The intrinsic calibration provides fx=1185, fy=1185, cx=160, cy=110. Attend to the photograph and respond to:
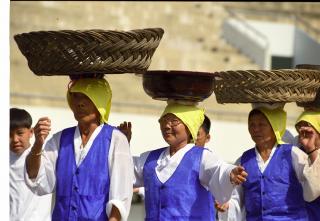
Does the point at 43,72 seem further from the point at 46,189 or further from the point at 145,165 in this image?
the point at 145,165

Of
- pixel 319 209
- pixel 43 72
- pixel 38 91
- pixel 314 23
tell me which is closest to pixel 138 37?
pixel 43 72

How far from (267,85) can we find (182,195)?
912 mm

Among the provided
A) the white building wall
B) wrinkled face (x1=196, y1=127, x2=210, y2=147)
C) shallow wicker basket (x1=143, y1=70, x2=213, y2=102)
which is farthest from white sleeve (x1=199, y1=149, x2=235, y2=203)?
the white building wall

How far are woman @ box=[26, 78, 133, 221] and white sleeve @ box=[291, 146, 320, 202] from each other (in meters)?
1.42

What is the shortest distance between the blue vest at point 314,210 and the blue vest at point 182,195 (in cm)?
110

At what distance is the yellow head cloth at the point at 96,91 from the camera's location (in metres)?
7.14

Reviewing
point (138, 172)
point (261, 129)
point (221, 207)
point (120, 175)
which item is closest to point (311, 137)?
point (261, 129)

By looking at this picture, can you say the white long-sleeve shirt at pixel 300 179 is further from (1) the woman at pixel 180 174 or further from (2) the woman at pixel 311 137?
(1) the woman at pixel 180 174

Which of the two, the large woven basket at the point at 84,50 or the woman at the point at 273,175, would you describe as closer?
the large woven basket at the point at 84,50

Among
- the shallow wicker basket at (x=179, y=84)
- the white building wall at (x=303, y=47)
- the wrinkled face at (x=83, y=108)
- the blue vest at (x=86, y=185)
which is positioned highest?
the white building wall at (x=303, y=47)

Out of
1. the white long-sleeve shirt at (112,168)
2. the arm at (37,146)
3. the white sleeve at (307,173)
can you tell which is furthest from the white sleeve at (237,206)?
the arm at (37,146)

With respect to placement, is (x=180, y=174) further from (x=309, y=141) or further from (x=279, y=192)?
(x=309, y=141)

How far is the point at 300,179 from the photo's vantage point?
26.5 ft

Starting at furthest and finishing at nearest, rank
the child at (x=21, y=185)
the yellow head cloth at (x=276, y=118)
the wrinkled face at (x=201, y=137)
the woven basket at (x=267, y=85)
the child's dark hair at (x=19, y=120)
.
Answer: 1. the wrinkled face at (x=201, y=137)
2. the child at (x=21, y=185)
3. the child's dark hair at (x=19, y=120)
4. the yellow head cloth at (x=276, y=118)
5. the woven basket at (x=267, y=85)
